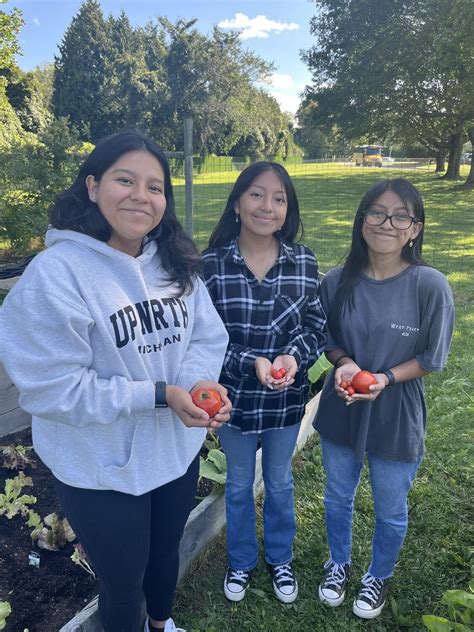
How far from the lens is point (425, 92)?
23281 millimetres

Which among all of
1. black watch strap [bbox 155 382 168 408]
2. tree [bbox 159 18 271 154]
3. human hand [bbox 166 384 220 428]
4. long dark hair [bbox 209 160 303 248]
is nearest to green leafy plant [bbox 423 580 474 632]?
human hand [bbox 166 384 220 428]

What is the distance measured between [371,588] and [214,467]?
43.8 inches

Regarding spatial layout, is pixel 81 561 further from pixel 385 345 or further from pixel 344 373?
pixel 385 345

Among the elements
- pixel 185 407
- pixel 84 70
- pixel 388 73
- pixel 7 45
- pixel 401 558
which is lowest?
pixel 401 558

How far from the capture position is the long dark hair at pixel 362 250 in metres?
2.08

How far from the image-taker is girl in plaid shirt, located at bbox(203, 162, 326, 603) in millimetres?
2133

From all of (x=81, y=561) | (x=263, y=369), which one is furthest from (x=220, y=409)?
(x=81, y=561)

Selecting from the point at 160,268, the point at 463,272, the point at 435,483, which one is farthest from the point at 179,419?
the point at 463,272

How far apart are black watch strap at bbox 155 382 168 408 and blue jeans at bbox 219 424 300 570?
2.44 feet

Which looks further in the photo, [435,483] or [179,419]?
[435,483]

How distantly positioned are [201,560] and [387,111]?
27.2 m

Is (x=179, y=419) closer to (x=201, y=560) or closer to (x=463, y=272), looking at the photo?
(x=201, y=560)

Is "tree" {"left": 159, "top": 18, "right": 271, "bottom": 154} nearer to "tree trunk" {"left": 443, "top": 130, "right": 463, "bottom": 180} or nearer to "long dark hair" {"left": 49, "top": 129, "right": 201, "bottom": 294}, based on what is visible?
"tree trunk" {"left": 443, "top": 130, "right": 463, "bottom": 180}

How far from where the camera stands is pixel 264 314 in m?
2.16
